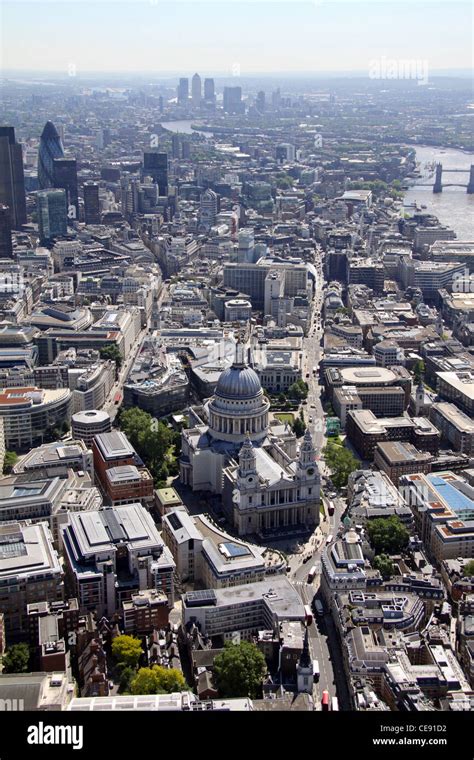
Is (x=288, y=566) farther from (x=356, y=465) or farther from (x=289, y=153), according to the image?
(x=289, y=153)

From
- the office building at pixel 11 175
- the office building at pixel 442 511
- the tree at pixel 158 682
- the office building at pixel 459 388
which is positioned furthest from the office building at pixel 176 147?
the tree at pixel 158 682

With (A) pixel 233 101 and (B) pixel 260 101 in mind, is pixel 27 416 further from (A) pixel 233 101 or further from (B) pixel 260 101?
(A) pixel 233 101

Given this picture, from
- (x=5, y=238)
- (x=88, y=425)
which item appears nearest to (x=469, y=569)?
(x=88, y=425)

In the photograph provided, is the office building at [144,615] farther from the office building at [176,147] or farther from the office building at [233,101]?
the office building at [233,101]

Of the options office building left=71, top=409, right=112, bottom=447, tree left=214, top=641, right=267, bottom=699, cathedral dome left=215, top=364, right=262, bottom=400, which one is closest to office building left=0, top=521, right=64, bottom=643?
tree left=214, top=641, right=267, bottom=699

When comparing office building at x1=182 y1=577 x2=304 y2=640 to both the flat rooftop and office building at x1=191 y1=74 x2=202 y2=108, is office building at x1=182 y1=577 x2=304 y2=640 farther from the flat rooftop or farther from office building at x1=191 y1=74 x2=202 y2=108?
office building at x1=191 y1=74 x2=202 y2=108

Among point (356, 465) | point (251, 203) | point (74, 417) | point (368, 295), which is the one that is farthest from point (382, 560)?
point (251, 203)

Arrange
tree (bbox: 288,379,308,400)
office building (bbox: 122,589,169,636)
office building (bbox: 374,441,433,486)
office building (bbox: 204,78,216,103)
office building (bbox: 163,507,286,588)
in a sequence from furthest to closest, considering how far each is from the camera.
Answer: office building (bbox: 204,78,216,103) → tree (bbox: 288,379,308,400) → office building (bbox: 374,441,433,486) → office building (bbox: 163,507,286,588) → office building (bbox: 122,589,169,636)

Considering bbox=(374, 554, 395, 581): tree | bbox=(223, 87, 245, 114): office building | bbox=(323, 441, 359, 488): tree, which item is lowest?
bbox=(323, 441, 359, 488): tree
